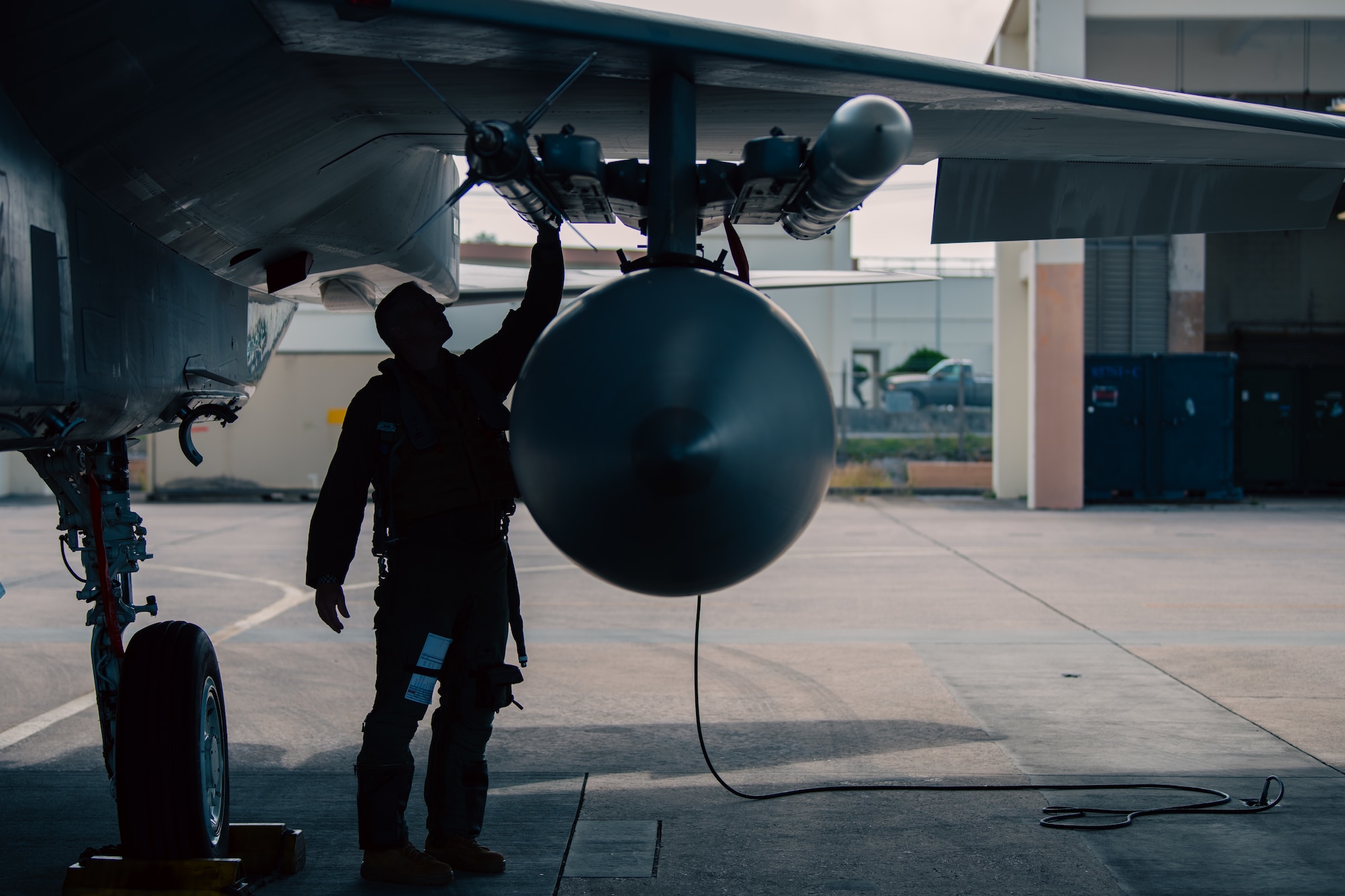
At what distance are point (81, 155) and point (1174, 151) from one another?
3493mm

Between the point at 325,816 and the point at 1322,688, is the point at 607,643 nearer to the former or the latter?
the point at 325,816

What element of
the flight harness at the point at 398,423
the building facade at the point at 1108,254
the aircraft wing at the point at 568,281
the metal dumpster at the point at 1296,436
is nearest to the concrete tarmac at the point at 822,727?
the flight harness at the point at 398,423

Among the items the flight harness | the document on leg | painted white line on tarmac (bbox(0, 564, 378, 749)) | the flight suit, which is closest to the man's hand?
the flight suit

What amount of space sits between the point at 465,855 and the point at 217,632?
4.93 m

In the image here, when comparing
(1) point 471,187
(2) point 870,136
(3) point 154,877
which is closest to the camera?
(2) point 870,136

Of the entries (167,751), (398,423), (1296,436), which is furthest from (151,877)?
(1296,436)

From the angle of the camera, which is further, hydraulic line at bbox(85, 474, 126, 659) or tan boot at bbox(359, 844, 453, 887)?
hydraulic line at bbox(85, 474, 126, 659)

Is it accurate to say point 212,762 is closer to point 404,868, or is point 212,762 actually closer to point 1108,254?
point 404,868

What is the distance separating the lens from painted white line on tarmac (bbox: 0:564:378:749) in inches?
209

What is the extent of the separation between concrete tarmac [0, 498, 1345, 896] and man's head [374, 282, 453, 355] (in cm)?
165

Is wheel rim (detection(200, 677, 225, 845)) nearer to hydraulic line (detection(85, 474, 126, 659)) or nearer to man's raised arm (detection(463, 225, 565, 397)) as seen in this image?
hydraulic line (detection(85, 474, 126, 659))

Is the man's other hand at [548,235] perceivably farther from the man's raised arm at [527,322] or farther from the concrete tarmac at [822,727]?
the concrete tarmac at [822,727]

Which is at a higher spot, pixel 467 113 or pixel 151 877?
pixel 467 113

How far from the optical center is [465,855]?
354 centimetres
